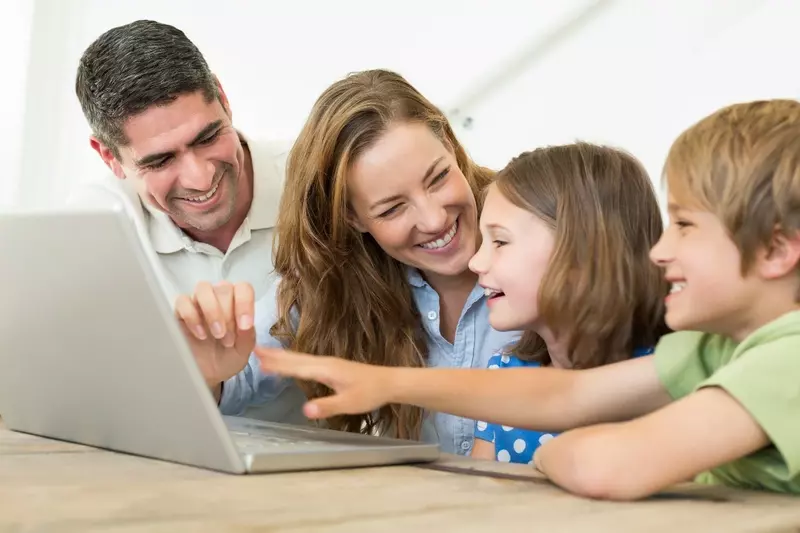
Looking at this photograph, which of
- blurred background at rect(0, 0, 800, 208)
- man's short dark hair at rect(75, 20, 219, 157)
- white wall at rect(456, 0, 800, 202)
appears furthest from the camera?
blurred background at rect(0, 0, 800, 208)

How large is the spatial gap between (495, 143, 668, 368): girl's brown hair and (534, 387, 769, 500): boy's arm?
48cm

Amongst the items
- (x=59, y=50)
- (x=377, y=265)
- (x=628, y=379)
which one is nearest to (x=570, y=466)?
(x=628, y=379)

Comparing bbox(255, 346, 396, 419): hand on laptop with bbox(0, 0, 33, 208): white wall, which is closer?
bbox(255, 346, 396, 419): hand on laptop

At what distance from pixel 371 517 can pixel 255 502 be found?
10 cm

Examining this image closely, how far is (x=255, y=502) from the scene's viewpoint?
688mm

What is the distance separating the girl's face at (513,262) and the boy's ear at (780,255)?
0.46 meters

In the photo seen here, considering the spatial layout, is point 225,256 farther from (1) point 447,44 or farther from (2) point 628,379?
(1) point 447,44

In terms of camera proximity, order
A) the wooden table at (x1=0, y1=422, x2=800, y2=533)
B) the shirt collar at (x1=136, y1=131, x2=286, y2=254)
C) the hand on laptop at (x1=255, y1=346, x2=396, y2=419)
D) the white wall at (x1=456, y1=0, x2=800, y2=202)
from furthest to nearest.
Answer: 1. the white wall at (x1=456, y1=0, x2=800, y2=202)
2. the shirt collar at (x1=136, y1=131, x2=286, y2=254)
3. the hand on laptop at (x1=255, y1=346, x2=396, y2=419)
4. the wooden table at (x1=0, y1=422, x2=800, y2=533)

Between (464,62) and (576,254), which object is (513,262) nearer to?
(576,254)

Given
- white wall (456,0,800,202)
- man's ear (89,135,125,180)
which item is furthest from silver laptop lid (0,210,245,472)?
white wall (456,0,800,202)

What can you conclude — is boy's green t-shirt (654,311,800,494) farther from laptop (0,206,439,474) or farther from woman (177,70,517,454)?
woman (177,70,517,454)

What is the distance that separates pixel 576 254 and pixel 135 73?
1.00 m

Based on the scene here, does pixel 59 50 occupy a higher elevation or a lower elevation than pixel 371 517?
higher

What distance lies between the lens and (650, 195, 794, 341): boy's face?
2.97 ft
